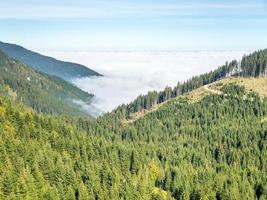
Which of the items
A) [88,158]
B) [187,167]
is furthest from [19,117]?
[187,167]

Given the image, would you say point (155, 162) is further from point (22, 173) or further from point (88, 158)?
point (22, 173)

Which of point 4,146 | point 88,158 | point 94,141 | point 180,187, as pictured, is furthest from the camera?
point 94,141

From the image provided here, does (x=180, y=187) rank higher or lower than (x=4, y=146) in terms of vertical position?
lower

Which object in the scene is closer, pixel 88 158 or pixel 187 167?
pixel 88 158

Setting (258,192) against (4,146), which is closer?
(4,146)

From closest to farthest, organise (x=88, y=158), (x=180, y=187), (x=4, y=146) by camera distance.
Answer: (x=4, y=146)
(x=180, y=187)
(x=88, y=158)

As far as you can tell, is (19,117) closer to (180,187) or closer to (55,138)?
(55,138)

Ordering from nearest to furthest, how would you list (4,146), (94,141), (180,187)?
1. (4,146)
2. (180,187)
3. (94,141)

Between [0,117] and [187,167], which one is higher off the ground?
[0,117]

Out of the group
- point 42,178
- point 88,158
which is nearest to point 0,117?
point 88,158
